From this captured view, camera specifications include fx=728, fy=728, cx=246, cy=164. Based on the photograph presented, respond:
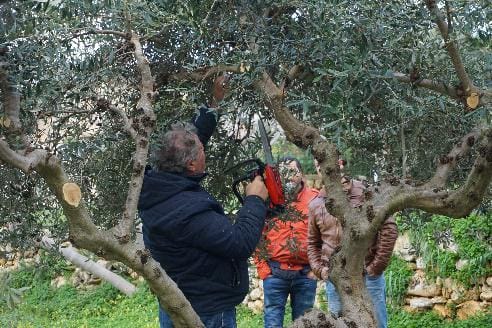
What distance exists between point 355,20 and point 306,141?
26.7 inches

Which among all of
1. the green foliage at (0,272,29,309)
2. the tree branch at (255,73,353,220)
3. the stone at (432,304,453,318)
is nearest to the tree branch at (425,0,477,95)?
the tree branch at (255,73,353,220)

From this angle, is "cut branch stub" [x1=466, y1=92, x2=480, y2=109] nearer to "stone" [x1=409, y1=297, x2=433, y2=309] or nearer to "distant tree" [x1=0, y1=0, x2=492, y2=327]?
"distant tree" [x1=0, y1=0, x2=492, y2=327]

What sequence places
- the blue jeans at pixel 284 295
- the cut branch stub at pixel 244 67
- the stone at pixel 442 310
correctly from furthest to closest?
the stone at pixel 442 310 → the blue jeans at pixel 284 295 → the cut branch stub at pixel 244 67

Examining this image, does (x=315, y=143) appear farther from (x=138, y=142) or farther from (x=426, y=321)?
(x=426, y=321)

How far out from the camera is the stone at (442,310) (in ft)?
27.2

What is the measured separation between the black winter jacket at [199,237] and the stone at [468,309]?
502cm

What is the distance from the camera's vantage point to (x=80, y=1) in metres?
3.08

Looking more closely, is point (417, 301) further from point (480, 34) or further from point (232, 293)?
point (480, 34)

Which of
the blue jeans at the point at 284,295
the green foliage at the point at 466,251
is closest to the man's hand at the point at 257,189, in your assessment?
the blue jeans at the point at 284,295

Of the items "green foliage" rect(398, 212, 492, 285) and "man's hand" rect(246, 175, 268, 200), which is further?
"green foliage" rect(398, 212, 492, 285)

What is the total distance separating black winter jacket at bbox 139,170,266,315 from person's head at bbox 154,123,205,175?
1.9 inches

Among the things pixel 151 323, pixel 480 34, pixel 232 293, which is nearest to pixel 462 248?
pixel 151 323

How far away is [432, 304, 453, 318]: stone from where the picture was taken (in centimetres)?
828

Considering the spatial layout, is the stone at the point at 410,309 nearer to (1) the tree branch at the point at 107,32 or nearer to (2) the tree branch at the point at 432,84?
(2) the tree branch at the point at 432,84
